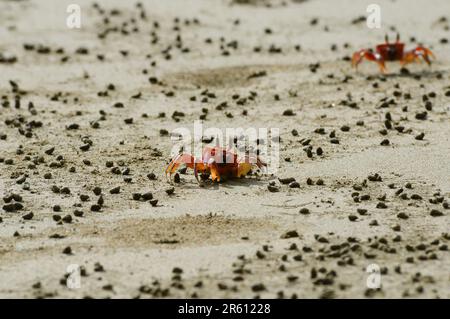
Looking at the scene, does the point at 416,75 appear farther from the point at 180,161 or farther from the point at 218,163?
the point at 180,161

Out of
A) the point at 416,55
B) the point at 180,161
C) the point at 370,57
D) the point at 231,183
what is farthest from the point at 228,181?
the point at 416,55

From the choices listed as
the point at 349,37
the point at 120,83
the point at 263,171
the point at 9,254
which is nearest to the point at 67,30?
the point at 120,83

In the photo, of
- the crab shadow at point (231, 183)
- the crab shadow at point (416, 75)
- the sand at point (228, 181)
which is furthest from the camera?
the crab shadow at point (416, 75)

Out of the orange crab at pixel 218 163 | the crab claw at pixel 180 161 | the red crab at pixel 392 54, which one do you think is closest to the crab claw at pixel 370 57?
the red crab at pixel 392 54

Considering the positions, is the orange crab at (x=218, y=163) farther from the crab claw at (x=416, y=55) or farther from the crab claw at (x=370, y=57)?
the crab claw at (x=416, y=55)

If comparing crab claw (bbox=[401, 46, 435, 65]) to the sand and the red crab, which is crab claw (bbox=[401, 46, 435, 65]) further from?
the sand
